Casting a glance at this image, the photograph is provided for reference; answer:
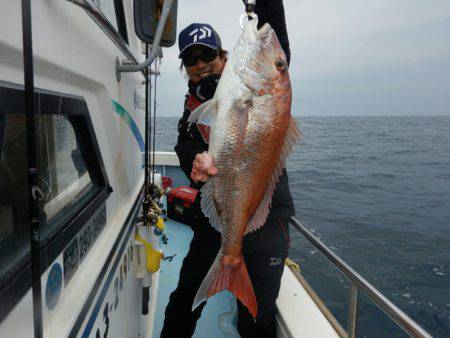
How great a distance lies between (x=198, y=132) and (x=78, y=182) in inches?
31.4

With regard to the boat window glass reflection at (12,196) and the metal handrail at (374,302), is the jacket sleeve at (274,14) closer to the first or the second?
the metal handrail at (374,302)

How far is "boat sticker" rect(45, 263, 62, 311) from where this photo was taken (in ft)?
3.44

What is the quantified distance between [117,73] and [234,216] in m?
1.03

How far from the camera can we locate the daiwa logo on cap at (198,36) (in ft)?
6.43

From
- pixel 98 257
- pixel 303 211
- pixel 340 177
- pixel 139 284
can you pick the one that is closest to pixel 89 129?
pixel 98 257

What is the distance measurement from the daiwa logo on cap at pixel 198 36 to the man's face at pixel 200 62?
34 mm

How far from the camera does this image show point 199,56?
205cm

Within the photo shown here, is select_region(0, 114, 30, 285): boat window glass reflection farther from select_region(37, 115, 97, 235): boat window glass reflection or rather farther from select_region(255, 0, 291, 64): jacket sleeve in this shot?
select_region(255, 0, 291, 64): jacket sleeve

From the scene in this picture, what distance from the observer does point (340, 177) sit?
1670 cm

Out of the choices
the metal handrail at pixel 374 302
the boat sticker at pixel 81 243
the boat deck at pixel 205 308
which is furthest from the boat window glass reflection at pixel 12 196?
the boat deck at pixel 205 308

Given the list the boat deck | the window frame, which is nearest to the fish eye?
the window frame

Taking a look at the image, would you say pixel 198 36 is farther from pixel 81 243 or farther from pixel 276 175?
pixel 81 243

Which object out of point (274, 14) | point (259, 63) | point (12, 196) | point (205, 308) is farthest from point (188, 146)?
point (205, 308)

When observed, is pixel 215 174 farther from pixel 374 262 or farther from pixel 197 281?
pixel 374 262
